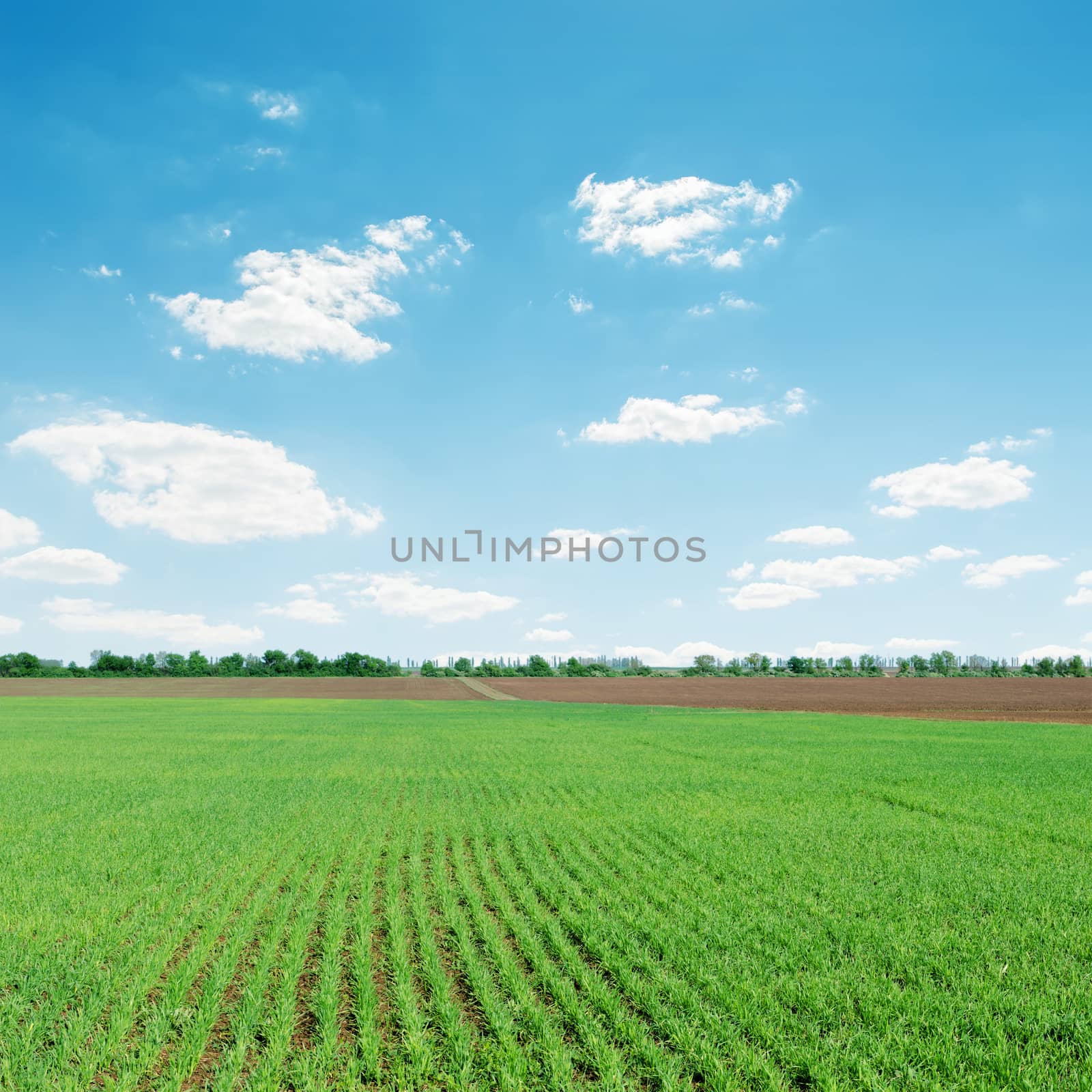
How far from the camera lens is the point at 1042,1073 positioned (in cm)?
577

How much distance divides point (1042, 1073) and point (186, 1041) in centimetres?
769

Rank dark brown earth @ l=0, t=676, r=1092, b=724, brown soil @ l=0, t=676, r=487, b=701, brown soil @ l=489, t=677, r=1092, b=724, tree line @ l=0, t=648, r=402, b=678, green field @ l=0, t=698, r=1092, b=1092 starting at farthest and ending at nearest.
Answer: tree line @ l=0, t=648, r=402, b=678 < brown soil @ l=0, t=676, r=487, b=701 < dark brown earth @ l=0, t=676, r=1092, b=724 < brown soil @ l=489, t=677, r=1092, b=724 < green field @ l=0, t=698, r=1092, b=1092

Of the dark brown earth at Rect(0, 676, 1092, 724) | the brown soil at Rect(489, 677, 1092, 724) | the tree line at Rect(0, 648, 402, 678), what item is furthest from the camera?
the tree line at Rect(0, 648, 402, 678)

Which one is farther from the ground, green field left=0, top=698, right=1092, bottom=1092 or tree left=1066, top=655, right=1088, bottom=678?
green field left=0, top=698, right=1092, bottom=1092

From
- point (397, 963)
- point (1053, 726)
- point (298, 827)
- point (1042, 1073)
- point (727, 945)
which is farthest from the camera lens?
point (1053, 726)

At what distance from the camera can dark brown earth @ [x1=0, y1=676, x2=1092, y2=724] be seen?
2516 inches

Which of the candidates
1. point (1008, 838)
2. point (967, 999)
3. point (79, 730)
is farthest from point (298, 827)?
point (79, 730)

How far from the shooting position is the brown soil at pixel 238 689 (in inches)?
3565

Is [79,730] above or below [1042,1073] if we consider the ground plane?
below

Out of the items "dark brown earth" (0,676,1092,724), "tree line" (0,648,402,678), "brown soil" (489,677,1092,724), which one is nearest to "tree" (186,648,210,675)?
"tree line" (0,648,402,678)

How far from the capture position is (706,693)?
95.0m

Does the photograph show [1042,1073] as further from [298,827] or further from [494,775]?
[494,775]

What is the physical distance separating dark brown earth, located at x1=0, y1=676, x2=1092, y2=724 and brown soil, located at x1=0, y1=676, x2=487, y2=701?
0.14 meters

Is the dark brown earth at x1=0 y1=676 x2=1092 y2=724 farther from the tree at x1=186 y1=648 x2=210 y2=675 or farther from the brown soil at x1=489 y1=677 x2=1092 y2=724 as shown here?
the tree at x1=186 y1=648 x2=210 y2=675
